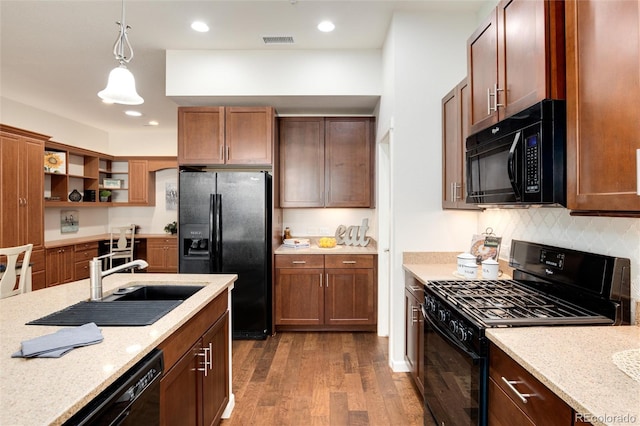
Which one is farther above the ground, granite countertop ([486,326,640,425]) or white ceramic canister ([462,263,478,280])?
white ceramic canister ([462,263,478,280])

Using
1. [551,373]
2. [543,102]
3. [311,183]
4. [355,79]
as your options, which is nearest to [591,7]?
[543,102]

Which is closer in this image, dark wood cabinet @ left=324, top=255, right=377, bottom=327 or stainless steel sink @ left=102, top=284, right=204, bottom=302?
stainless steel sink @ left=102, top=284, right=204, bottom=302

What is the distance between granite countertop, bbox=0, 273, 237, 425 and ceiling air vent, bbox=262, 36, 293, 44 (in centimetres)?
252

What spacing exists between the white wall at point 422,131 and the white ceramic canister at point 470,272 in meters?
0.57

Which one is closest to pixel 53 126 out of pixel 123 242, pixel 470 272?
pixel 123 242

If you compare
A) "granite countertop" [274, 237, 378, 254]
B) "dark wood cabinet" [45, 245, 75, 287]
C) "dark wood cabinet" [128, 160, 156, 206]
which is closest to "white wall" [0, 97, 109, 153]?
"dark wood cabinet" [128, 160, 156, 206]

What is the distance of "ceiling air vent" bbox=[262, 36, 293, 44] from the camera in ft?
10.2

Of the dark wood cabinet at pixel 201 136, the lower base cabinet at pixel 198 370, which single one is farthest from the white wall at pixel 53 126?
the lower base cabinet at pixel 198 370

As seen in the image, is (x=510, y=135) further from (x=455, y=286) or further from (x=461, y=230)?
(x=461, y=230)

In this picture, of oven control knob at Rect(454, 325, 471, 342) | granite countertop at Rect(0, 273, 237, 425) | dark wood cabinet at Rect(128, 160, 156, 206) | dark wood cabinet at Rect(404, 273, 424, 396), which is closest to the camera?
granite countertop at Rect(0, 273, 237, 425)

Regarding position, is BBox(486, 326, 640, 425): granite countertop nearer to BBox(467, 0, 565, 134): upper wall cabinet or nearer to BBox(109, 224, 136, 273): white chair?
BBox(467, 0, 565, 134): upper wall cabinet

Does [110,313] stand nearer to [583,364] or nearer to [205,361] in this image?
[205,361]

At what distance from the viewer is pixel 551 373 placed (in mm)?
971

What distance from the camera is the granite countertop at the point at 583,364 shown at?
81cm
